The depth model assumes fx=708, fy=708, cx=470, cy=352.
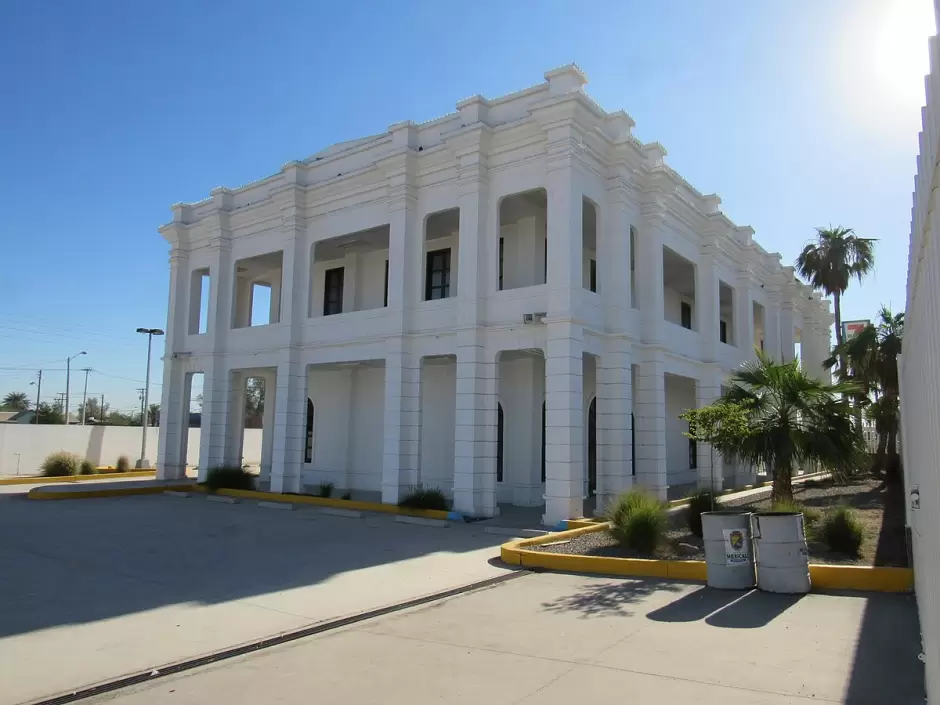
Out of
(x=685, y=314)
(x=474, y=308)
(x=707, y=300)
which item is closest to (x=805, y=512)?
(x=474, y=308)

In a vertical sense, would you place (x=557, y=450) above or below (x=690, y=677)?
above

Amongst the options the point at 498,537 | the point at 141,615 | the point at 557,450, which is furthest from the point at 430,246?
the point at 141,615

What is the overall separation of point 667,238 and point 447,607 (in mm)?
13504

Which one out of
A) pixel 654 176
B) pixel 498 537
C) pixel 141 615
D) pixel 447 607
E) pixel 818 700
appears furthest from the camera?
pixel 654 176

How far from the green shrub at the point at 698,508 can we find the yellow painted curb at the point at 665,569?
2.02 meters

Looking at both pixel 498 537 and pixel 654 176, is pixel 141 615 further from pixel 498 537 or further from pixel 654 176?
pixel 654 176

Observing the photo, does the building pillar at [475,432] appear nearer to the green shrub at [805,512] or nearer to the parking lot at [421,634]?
the parking lot at [421,634]

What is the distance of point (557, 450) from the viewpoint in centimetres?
1429

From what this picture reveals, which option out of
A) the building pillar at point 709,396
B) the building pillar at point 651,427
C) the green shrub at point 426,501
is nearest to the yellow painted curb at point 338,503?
the green shrub at point 426,501

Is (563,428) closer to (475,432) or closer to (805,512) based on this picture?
(475,432)

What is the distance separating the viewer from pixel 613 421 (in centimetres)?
1606

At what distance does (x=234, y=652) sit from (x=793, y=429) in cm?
971

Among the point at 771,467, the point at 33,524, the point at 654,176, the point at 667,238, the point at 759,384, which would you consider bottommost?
the point at 33,524

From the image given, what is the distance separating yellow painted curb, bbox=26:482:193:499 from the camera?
65.3ft
